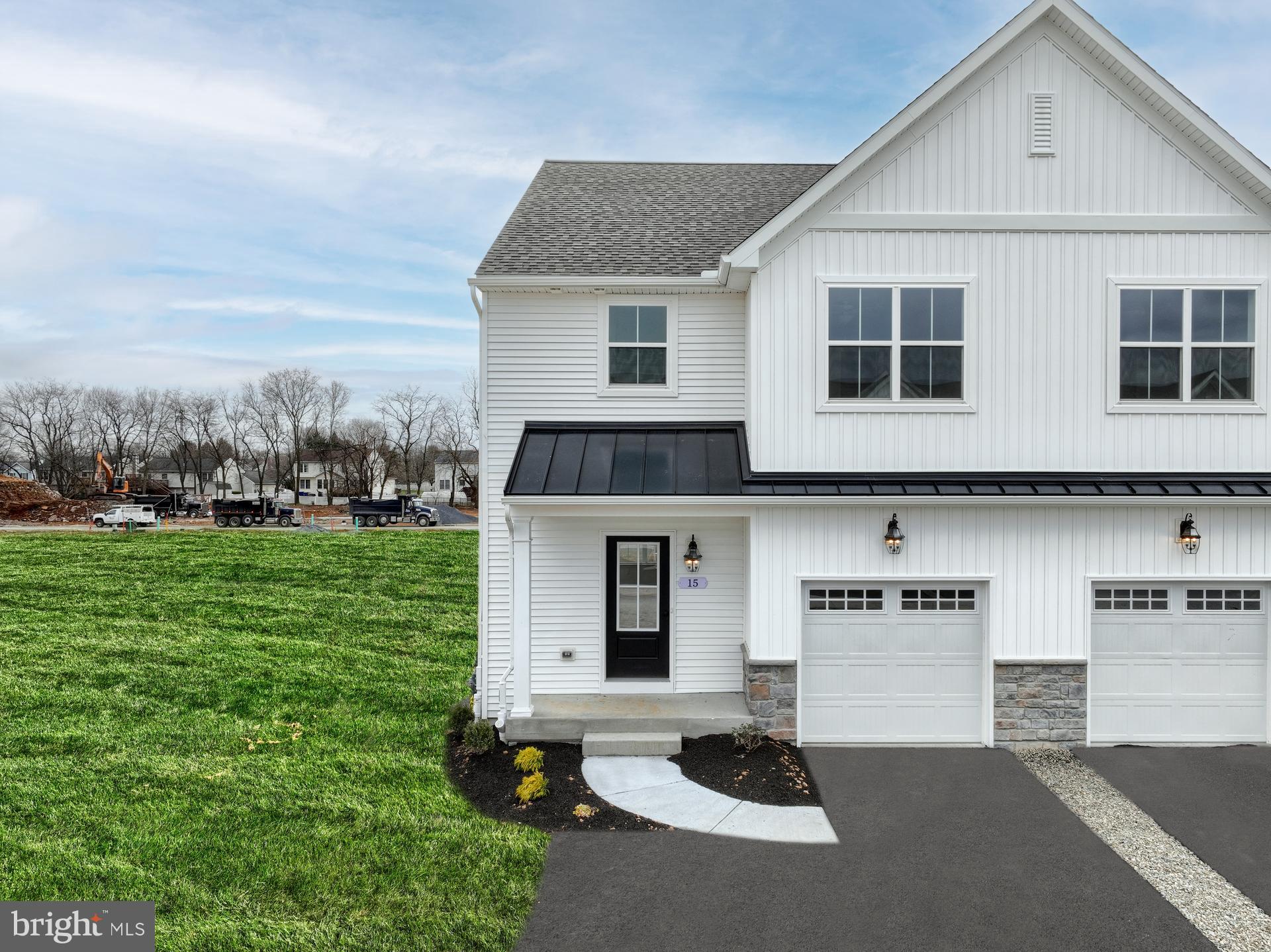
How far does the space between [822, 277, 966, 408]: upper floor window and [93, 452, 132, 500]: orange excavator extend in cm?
4415

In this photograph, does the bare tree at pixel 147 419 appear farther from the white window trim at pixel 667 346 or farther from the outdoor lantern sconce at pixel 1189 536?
the outdoor lantern sconce at pixel 1189 536

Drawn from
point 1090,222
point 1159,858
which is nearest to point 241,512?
point 1090,222

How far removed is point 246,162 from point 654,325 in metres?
19.0

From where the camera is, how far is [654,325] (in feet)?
30.0

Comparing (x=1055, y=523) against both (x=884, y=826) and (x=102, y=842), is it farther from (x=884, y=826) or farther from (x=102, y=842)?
(x=102, y=842)

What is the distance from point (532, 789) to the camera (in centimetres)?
662

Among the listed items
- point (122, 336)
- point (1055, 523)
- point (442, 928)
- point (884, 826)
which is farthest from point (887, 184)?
point (122, 336)

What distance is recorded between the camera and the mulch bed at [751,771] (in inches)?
265

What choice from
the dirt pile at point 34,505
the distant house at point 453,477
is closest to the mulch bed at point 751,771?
the distant house at point 453,477

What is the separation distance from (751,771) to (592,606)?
119 inches

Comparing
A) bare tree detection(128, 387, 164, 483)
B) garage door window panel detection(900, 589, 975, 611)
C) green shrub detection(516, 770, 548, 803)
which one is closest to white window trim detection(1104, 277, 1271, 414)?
garage door window panel detection(900, 589, 975, 611)

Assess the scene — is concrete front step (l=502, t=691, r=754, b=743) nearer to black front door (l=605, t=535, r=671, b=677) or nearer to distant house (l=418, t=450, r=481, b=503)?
black front door (l=605, t=535, r=671, b=677)

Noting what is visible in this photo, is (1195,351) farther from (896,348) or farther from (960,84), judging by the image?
(960,84)

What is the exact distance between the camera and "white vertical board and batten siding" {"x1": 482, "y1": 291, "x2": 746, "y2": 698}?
356 inches
